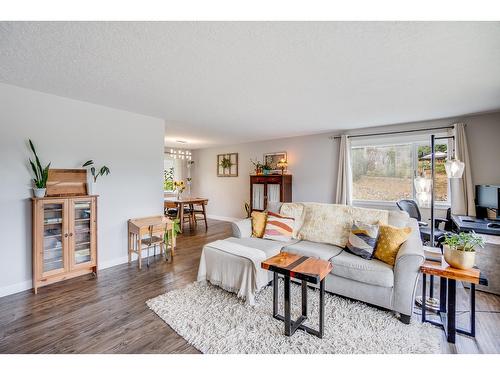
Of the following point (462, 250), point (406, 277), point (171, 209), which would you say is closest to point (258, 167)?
point (171, 209)

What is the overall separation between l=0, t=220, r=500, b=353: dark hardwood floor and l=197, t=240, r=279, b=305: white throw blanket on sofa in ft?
1.62

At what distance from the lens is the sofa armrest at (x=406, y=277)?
207cm

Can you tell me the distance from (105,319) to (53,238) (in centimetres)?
135

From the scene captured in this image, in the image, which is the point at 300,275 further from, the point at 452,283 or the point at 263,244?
the point at 452,283

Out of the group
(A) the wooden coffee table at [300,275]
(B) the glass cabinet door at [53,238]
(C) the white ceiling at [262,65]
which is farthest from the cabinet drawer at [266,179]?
(B) the glass cabinet door at [53,238]

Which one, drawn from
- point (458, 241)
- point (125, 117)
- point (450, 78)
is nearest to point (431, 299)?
point (458, 241)

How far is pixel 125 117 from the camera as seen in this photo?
11.8 feet

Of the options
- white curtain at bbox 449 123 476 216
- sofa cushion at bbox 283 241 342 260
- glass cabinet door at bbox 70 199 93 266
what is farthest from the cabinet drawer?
glass cabinet door at bbox 70 199 93 266

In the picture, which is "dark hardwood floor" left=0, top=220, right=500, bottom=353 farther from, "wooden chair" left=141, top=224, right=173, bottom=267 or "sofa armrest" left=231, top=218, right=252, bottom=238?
"sofa armrest" left=231, top=218, right=252, bottom=238

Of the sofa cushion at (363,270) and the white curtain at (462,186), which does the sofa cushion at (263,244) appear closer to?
the sofa cushion at (363,270)

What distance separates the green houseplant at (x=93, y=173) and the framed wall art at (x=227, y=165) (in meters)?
4.01

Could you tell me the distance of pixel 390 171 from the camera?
4.70 metres
